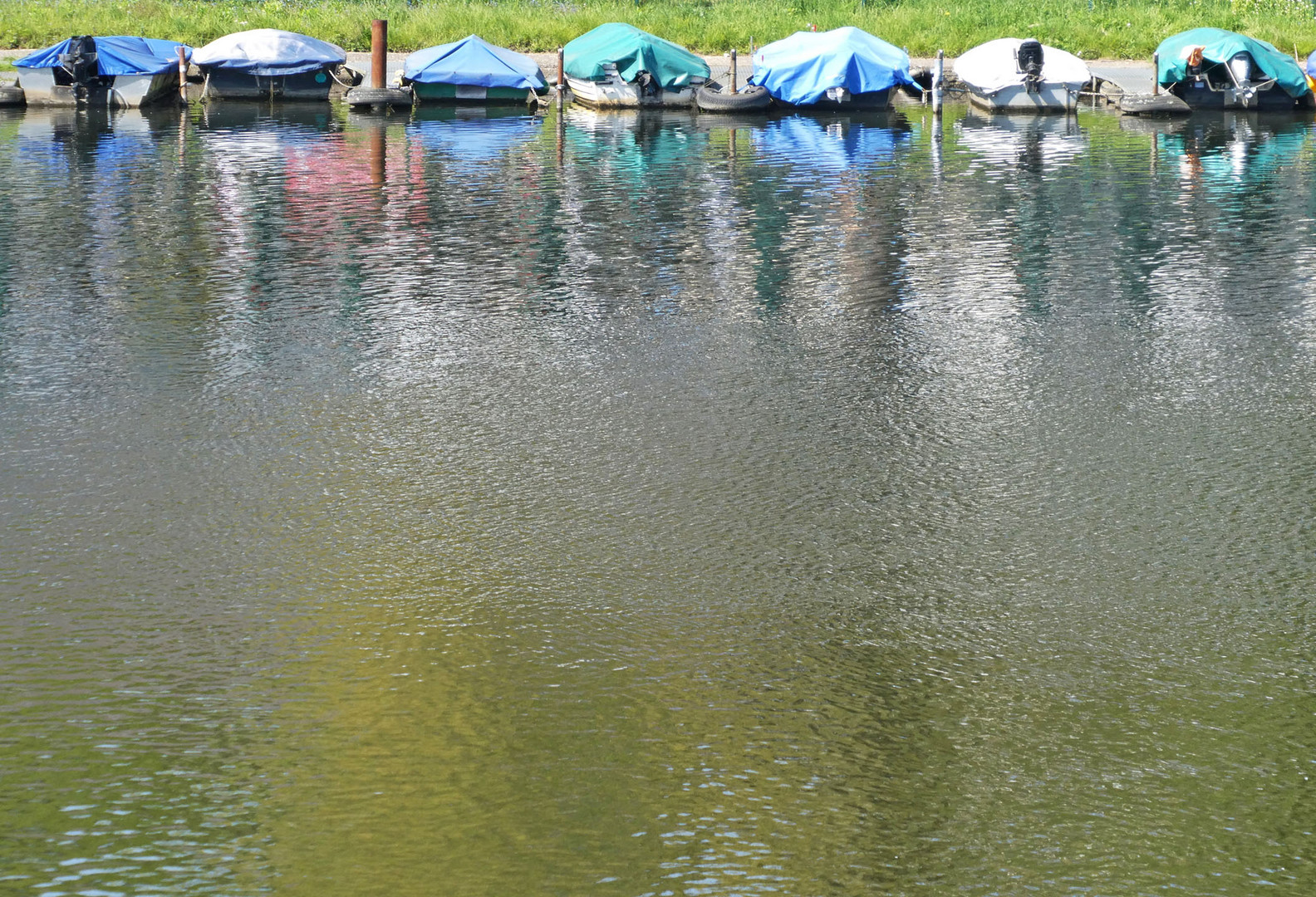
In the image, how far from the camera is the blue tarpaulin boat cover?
40.8 meters

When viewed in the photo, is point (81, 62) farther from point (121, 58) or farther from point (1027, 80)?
point (1027, 80)

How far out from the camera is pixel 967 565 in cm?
896

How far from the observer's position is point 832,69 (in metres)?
40.9

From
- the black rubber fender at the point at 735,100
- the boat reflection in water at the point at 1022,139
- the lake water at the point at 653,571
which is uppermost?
the black rubber fender at the point at 735,100

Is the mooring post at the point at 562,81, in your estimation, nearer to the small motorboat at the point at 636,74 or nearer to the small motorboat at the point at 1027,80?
the small motorboat at the point at 636,74

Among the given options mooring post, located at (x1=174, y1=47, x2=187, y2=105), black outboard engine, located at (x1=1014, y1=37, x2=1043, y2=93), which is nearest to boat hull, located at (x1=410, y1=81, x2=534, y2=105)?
mooring post, located at (x1=174, y1=47, x2=187, y2=105)

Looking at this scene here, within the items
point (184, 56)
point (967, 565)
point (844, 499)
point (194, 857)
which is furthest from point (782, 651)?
point (184, 56)

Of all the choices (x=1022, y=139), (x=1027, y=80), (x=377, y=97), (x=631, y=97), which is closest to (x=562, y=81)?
(x=631, y=97)

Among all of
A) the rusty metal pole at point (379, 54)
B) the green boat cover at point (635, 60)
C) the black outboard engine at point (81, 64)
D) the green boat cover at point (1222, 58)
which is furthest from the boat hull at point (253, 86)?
the green boat cover at point (1222, 58)

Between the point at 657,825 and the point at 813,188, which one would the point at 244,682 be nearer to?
the point at 657,825

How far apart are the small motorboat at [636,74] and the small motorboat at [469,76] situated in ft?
4.66

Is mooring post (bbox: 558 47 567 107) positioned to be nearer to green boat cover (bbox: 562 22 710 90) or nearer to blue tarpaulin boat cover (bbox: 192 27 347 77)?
green boat cover (bbox: 562 22 710 90)

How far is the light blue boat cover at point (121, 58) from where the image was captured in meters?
38.6

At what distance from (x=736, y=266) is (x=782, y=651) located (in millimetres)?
10792
